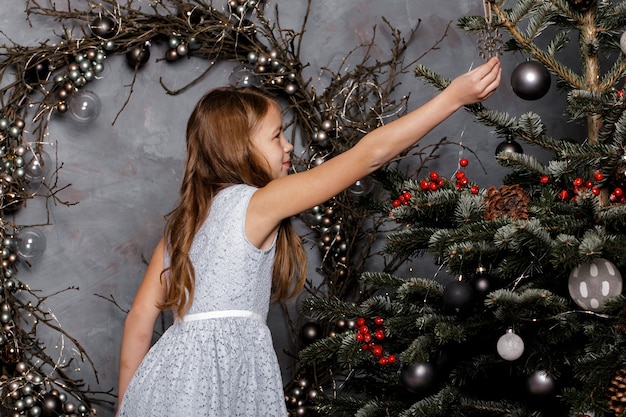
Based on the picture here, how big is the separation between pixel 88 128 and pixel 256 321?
107 centimetres

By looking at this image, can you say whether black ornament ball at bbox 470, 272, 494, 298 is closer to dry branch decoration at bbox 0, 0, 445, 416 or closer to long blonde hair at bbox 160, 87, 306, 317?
long blonde hair at bbox 160, 87, 306, 317

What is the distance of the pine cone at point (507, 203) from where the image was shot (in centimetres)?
147

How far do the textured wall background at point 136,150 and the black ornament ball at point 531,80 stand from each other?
94cm

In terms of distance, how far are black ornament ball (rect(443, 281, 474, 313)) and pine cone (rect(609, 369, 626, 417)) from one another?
0.27 meters

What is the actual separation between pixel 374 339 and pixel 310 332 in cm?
72

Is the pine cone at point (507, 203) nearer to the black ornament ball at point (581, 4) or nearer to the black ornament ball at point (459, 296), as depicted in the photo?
the black ornament ball at point (459, 296)

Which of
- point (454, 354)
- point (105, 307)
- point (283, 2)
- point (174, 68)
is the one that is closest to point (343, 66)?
point (283, 2)

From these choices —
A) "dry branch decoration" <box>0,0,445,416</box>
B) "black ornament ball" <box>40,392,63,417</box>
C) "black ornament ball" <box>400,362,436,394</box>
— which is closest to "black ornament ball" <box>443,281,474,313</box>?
"black ornament ball" <box>400,362,436,394</box>

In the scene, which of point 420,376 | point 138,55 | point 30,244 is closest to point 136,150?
point 138,55

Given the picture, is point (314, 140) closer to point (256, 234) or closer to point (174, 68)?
point (174, 68)

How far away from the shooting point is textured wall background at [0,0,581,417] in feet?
7.75

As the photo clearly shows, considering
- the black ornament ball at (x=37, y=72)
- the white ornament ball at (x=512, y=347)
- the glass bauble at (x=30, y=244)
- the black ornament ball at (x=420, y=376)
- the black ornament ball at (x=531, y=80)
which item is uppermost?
the black ornament ball at (x=37, y=72)

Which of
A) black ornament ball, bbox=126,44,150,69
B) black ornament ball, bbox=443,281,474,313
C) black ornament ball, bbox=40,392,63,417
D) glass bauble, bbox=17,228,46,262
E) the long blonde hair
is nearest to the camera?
black ornament ball, bbox=443,281,474,313

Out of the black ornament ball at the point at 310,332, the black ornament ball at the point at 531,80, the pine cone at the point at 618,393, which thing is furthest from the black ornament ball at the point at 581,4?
the black ornament ball at the point at 310,332
